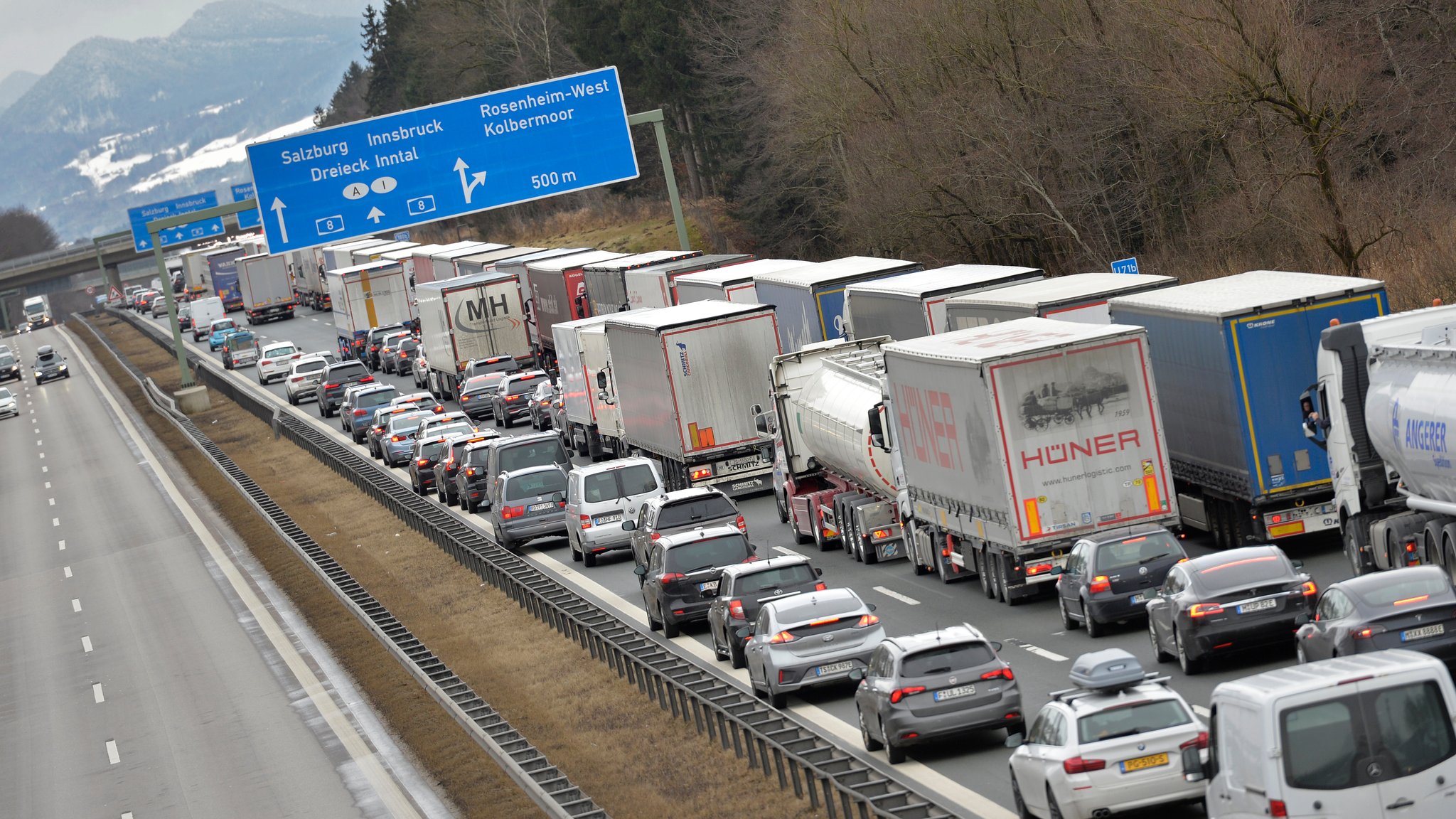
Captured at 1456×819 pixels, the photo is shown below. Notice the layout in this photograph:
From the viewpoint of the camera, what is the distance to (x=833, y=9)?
185ft

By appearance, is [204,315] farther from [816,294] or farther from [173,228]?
[816,294]

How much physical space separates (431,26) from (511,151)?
247 ft

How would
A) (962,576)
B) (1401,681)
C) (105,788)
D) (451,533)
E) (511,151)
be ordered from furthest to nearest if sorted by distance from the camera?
(511,151) → (451,533) → (962,576) → (105,788) → (1401,681)

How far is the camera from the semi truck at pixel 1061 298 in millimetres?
29312

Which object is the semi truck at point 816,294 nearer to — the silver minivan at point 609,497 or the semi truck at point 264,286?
the silver minivan at point 609,497

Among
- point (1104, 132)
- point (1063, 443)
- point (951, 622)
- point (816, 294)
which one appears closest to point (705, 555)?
point (951, 622)

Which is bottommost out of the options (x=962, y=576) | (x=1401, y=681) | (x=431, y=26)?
(x=962, y=576)

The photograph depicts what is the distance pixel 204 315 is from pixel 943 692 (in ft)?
325

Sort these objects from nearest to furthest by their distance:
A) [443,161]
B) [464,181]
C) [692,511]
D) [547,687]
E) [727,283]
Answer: [547,687], [692,511], [443,161], [464,181], [727,283]

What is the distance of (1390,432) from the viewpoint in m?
20.8

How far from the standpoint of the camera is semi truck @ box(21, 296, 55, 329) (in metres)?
167

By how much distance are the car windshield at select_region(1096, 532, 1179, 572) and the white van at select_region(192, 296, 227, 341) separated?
9514 cm

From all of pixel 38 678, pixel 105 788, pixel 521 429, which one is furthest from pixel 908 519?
pixel 521 429

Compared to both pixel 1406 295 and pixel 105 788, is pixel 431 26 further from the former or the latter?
pixel 105 788
